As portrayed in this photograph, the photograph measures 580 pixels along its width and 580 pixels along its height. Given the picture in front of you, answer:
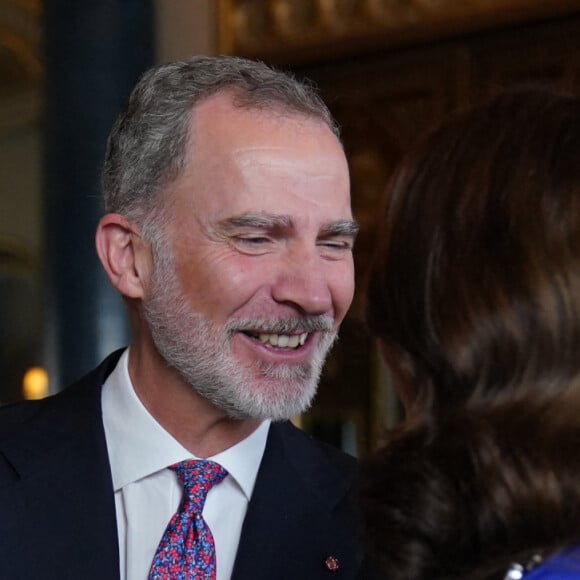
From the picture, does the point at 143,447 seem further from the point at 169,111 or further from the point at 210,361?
the point at 169,111

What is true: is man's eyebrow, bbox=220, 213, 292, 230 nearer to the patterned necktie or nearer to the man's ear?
the man's ear

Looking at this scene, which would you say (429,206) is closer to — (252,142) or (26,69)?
(252,142)

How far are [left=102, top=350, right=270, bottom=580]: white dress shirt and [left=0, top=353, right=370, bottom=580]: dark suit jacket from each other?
0.03 meters

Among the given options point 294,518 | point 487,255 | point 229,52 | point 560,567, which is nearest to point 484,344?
point 487,255

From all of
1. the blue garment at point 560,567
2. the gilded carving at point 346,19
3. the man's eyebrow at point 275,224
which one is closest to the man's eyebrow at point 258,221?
the man's eyebrow at point 275,224

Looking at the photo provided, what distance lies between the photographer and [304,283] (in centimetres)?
190

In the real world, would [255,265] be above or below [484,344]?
below

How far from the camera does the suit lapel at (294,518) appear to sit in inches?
74.0

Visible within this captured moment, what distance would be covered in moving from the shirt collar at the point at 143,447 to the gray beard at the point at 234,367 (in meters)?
0.08

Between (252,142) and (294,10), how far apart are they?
79.1 inches

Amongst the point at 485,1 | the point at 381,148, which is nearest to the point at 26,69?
the point at 381,148

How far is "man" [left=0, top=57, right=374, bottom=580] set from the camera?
1888 millimetres

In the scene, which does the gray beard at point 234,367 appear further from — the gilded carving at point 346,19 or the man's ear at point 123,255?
the gilded carving at point 346,19

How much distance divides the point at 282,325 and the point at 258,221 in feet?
0.57
